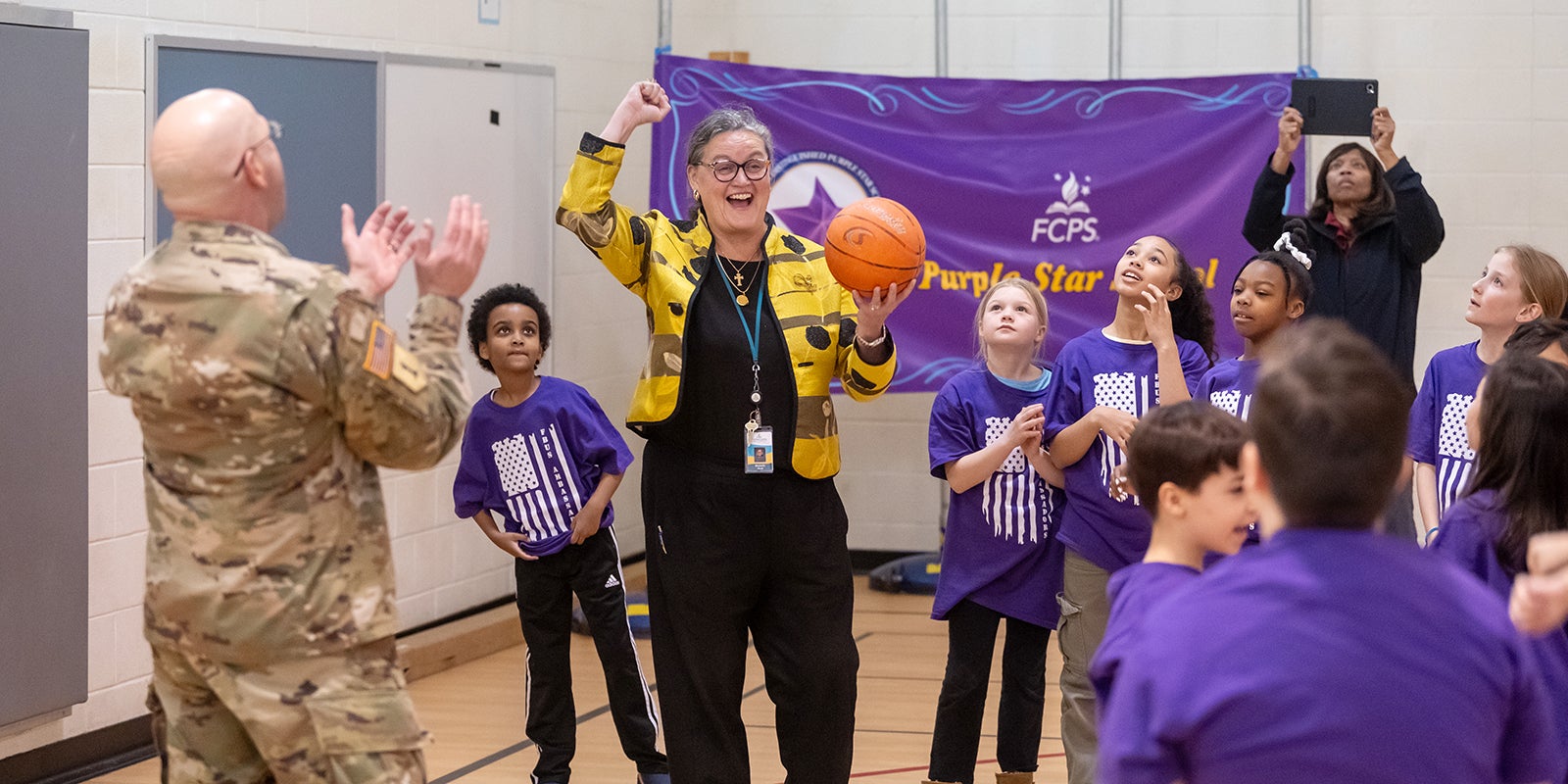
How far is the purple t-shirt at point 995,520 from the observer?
158 inches

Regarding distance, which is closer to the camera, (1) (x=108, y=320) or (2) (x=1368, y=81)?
(1) (x=108, y=320)

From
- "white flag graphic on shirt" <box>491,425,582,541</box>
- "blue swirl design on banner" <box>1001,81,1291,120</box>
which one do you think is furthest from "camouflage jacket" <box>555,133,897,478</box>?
"blue swirl design on banner" <box>1001,81,1291,120</box>

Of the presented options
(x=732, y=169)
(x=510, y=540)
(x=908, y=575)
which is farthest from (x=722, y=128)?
Result: (x=908, y=575)

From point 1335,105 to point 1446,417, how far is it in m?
2.34

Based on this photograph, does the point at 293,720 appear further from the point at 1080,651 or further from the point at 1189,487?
the point at 1080,651

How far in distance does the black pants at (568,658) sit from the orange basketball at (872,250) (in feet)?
4.89

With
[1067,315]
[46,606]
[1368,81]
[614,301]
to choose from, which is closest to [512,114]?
[614,301]

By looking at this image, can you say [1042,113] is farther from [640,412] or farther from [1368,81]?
[640,412]

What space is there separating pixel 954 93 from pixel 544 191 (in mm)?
1844

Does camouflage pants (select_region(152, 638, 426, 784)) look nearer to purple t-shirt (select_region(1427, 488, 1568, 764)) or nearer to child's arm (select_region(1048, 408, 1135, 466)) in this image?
purple t-shirt (select_region(1427, 488, 1568, 764))

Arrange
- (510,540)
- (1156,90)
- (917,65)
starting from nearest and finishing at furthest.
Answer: (510,540)
(1156,90)
(917,65)

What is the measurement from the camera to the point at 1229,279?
6594mm

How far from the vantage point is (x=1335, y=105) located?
6109mm

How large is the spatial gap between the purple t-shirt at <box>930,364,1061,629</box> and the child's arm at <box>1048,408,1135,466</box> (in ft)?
0.50
